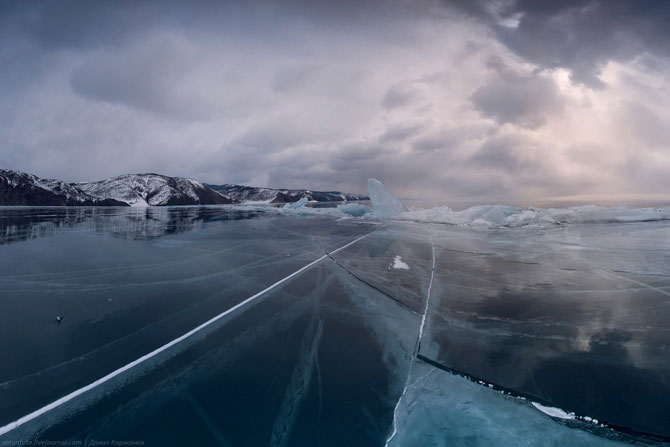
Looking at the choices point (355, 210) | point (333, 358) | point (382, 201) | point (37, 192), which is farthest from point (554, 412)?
point (37, 192)

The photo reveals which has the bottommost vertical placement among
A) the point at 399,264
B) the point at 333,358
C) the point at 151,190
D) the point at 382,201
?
the point at 333,358

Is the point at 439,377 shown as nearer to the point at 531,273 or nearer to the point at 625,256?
the point at 531,273

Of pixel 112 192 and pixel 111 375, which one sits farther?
pixel 112 192

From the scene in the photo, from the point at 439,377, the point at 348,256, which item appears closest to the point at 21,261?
the point at 348,256

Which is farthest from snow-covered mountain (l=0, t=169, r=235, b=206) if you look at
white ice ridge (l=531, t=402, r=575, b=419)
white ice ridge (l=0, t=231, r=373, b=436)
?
white ice ridge (l=531, t=402, r=575, b=419)

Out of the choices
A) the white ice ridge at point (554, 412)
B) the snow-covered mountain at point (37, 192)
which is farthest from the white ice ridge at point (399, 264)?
the snow-covered mountain at point (37, 192)

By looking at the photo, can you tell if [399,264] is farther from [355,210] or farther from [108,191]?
[108,191]
